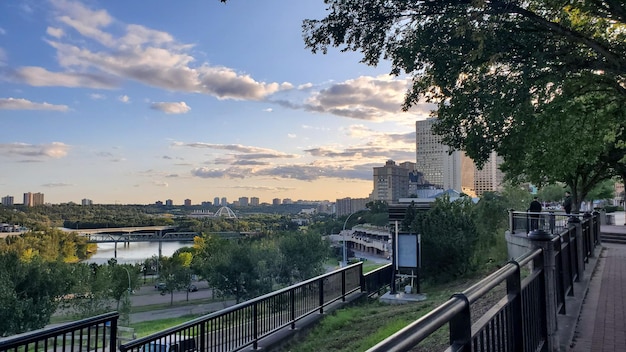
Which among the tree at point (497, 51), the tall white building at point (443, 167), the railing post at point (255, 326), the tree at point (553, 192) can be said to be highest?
the tall white building at point (443, 167)

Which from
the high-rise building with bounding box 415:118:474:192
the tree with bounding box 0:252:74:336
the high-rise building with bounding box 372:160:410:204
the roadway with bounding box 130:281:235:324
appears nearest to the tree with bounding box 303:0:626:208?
the tree with bounding box 0:252:74:336

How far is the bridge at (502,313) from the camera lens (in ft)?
7.73

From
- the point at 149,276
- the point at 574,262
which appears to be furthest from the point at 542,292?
the point at 149,276

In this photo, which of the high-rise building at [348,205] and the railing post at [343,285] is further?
the high-rise building at [348,205]

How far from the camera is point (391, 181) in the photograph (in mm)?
138375

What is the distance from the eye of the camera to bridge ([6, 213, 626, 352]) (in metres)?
2.36

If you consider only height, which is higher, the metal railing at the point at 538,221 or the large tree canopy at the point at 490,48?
the large tree canopy at the point at 490,48

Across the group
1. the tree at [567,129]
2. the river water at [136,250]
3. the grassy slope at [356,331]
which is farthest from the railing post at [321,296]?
the river water at [136,250]

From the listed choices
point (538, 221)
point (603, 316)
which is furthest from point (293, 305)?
point (538, 221)

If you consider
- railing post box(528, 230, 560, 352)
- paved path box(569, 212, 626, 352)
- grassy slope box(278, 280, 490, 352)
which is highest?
railing post box(528, 230, 560, 352)

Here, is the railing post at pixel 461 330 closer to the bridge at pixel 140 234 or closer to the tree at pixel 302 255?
the tree at pixel 302 255

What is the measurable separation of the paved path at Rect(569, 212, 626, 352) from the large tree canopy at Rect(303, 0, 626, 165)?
398 centimetres

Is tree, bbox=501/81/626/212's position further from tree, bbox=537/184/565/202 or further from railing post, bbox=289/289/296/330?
tree, bbox=537/184/565/202

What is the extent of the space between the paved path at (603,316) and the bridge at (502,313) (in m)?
0.01
